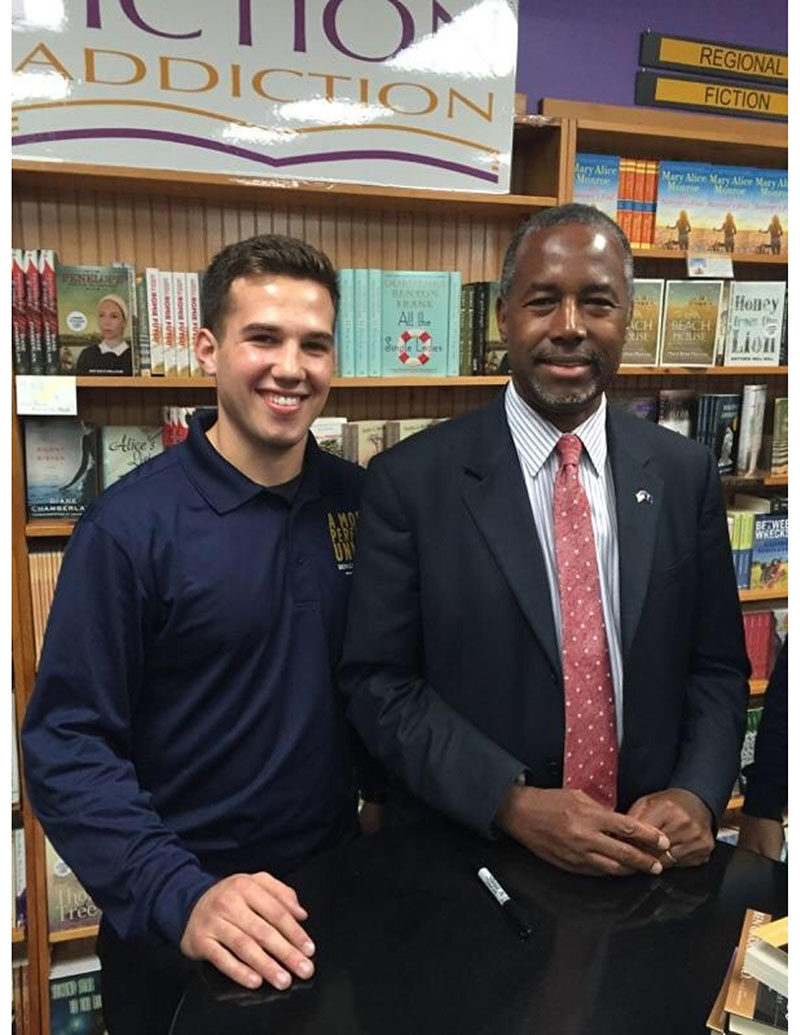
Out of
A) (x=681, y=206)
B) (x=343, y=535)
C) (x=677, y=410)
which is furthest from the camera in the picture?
(x=677, y=410)

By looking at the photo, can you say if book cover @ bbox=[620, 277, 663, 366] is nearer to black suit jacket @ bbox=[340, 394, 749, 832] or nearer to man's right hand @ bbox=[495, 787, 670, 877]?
black suit jacket @ bbox=[340, 394, 749, 832]

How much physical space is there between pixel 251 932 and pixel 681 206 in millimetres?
2729

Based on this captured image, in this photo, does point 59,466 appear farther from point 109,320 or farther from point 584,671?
point 584,671

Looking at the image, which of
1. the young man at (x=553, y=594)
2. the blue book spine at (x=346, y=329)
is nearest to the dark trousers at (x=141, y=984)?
the young man at (x=553, y=594)

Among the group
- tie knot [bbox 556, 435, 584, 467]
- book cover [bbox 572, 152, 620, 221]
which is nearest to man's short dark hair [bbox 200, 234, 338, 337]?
tie knot [bbox 556, 435, 584, 467]

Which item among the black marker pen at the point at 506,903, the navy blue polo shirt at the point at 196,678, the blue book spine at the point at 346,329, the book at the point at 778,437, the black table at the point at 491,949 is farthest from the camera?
the book at the point at 778,437

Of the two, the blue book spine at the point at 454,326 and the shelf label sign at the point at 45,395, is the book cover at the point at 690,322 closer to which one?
the blue book spine at the point at 454,326

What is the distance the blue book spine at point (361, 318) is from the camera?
2.60 meters

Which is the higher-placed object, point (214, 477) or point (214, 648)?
point (214, 477)

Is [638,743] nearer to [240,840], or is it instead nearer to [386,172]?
[240,840]

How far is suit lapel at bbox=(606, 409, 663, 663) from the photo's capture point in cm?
149

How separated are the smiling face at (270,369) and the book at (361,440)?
3.56 feet

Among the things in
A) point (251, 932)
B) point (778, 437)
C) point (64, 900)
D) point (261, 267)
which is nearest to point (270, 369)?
point (261, 267)

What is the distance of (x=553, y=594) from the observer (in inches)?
58.2
